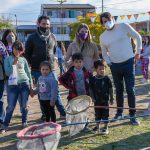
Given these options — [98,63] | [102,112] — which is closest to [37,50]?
[98,63]

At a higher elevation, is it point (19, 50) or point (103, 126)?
point (19, 50)

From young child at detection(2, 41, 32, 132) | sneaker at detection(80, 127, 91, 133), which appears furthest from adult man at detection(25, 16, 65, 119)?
sneaker at detection(80, 127, 91, 133)

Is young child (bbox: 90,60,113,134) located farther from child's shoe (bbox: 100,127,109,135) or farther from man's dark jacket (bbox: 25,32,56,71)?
man's dark jacket (bbox: 25,32,56,71)

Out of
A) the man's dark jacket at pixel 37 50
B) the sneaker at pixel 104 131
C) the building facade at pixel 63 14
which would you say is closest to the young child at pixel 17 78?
the man's dark jacket at pixel 37 50

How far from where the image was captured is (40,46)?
20.9ft

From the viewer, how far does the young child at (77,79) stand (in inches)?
234

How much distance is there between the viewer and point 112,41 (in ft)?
20.5

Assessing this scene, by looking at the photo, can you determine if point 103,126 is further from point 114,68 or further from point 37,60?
point 37,60

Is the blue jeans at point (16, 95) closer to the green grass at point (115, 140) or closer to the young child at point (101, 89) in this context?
the green grass at point (115, 140)

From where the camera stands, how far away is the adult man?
20.8ft

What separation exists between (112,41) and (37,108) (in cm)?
271

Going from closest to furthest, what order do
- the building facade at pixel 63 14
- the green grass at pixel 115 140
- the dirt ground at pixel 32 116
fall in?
the green grass at pixel 115 140 → the dirt ground at pixel 32 116 → the building facade at pixel 63 14

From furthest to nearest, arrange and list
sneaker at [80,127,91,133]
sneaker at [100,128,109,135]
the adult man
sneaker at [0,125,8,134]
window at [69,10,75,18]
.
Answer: window at [69,10,75,18] < the adult man < sneaker at [0,125,8,134] < sneaker at [80,127,91,133] < sneaker at [100,128,109,135]

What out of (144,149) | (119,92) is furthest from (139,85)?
(144,149)
